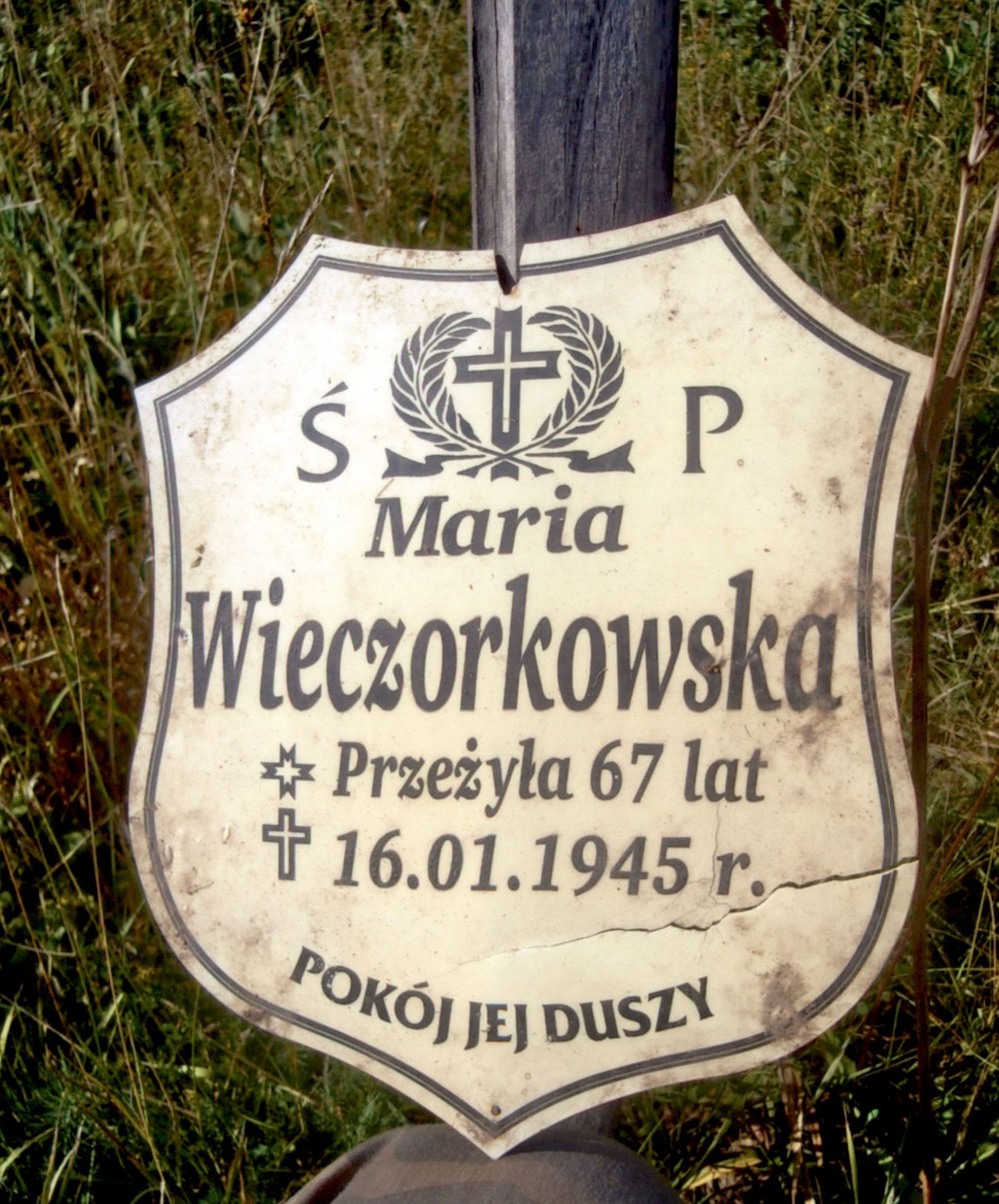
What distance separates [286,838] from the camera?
1203 millimetres

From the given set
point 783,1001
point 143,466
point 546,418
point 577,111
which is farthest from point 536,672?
point 143,466

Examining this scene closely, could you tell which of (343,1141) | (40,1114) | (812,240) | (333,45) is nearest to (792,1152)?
(343,1141)

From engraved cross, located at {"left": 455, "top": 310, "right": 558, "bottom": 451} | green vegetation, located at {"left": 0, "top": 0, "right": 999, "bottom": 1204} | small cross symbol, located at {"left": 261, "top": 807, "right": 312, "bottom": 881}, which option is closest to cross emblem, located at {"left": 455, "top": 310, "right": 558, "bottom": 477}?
engraved cross, located at {"left": 455, "top": 310, "right": 558, "bottom": 451}

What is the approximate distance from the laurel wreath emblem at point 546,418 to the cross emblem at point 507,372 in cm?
1

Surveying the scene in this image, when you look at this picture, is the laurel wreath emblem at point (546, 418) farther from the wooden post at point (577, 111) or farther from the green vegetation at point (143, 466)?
the green vegetation at point (143, 466)

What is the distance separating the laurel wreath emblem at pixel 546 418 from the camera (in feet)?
3.80

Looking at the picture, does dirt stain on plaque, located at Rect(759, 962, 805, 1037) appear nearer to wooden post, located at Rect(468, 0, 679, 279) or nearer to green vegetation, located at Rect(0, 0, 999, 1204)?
green vegetation, located at Rect(0, 0, 999, 1204)

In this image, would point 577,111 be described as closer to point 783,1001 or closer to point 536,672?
point 536,672

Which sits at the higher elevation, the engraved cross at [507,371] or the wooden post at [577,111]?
the wooden post at [577,111]

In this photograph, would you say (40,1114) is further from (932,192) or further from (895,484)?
(932,192)

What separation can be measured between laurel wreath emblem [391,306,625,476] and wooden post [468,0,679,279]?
Answer: 0.10 meters

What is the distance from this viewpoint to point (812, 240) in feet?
6.97

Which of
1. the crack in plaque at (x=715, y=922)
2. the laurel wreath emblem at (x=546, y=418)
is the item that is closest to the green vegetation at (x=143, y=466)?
the crack in plaque at (x=715, y=922)

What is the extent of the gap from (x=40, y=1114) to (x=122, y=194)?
1827mm
